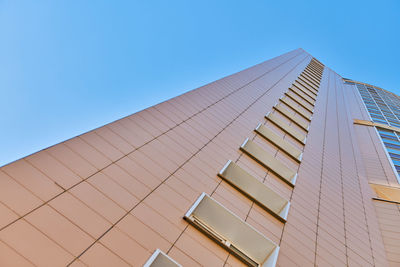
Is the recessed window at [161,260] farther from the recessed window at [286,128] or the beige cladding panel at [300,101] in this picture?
the beige cladding panel at [300,101]

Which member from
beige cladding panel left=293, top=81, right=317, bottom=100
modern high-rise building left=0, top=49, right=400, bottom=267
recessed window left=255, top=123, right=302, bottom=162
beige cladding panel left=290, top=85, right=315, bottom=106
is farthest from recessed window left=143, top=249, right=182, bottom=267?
beige cladding panel left=293, top=81, right=317, bottom=100

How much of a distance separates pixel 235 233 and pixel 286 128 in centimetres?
919

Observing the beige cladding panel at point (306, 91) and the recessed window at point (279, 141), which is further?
the beige cladding panel at point (306, 91)

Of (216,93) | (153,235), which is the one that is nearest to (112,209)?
(153,235)

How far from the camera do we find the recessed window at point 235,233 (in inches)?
281

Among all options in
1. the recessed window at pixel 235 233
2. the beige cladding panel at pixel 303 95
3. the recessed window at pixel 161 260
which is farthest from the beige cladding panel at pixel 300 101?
the recessed window at pixel 161 260

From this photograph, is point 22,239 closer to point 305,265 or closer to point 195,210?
point 195,210

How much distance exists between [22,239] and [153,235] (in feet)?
7.31

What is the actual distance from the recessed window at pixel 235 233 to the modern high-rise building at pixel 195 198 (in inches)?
1.0

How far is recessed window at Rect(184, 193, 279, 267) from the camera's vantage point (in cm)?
713

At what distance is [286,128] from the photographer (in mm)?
15250

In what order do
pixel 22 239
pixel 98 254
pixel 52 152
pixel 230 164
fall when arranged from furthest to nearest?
pixel 230 164
pixel 52 152
pixel 98 254
pixel 22 239

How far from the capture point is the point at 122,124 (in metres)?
8.48

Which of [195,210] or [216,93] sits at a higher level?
[216,93]
